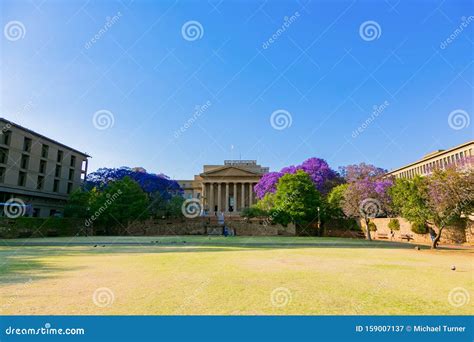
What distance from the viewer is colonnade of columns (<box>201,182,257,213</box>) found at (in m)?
77.1

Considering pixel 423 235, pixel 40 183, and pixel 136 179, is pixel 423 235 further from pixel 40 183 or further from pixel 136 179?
pixel 40 183

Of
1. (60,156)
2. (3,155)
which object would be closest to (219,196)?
(60,156)

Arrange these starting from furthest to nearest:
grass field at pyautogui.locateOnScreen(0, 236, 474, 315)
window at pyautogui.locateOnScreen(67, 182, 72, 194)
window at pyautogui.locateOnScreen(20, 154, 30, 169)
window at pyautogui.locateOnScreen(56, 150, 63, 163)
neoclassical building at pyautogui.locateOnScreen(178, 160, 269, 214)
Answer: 1. neoclassical building at pyautogui.locateOnScreen(178, 160, 269, 214)
2. window at pyautogui.locateOnScreen(67, 182, 72, 194)
3. window at pyautogui.locateOnScreen(56, 150, 63, 163)
4. window at pyautogui.locateOnScreen(20, 154, 30, 169)
5. grass field at pyautogui.locateOnScreen(0, 236, 474, 315)

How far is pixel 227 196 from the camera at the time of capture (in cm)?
7794

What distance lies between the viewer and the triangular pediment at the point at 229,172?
252 feet

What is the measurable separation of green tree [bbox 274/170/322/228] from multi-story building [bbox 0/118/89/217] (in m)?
37.8

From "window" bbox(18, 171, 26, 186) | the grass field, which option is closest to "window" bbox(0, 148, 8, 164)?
"window" bbox(18, 171, 26, 186)

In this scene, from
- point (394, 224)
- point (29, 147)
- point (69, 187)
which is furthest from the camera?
point (69, 187)

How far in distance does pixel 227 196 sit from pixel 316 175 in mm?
28976

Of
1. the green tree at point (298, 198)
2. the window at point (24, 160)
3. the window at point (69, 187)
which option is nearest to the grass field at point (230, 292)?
the green tree at point (298, 198)

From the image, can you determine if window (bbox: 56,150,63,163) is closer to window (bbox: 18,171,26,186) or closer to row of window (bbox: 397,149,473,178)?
window (bbox: 18,171,26,186)

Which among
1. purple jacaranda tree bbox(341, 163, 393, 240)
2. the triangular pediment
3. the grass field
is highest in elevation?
the triangular pediment
